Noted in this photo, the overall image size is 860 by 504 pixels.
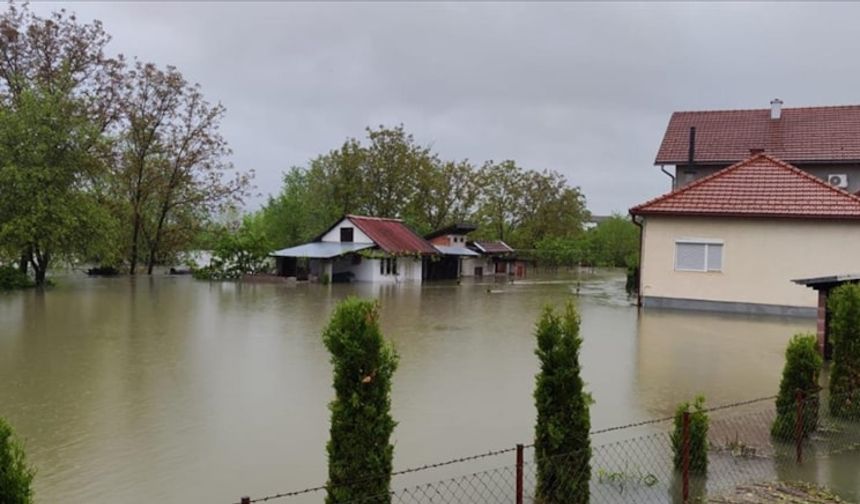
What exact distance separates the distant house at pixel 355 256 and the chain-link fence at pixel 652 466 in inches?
1083

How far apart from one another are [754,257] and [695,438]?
15993 mm

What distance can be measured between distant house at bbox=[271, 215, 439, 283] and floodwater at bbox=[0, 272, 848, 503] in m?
14.9

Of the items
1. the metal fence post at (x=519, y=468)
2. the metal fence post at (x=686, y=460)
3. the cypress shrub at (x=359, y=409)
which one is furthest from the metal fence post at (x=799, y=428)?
the cypress shrub at (x=359, y=409)

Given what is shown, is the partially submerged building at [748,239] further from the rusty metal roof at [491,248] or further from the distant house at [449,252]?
the rusty metal roof at [491,248]

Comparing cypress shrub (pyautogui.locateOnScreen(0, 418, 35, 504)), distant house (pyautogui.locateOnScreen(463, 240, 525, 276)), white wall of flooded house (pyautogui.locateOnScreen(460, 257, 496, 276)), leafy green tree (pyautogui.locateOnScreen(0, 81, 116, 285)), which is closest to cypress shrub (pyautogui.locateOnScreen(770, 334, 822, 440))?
cypress shrub (pyautogui.locateOnScreen(0, 418, 35, 504))

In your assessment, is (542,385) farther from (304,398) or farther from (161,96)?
(161,96)

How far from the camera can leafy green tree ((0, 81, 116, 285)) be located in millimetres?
24562

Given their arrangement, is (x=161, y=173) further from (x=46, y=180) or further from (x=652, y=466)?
(x=652, y=466)

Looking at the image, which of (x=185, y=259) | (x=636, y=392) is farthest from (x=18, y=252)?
(x=636, y=392)

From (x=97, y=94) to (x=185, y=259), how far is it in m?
10.3

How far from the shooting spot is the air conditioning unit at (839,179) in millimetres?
27344

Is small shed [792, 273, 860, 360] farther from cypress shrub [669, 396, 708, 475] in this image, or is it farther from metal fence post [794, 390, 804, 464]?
cypress shrub [669, 396, 708, 475]

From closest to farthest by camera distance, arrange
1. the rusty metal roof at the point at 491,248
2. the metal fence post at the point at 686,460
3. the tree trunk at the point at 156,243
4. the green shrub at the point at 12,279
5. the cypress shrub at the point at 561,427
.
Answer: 1. the cypress shrub at the point at 561,427
2. the metal fence post at the point at 686,460
3. the green shrub at the point at 12,279
4. the tree trunk at the point at 156,243
5. the rusty metal roof at the point at 491,248

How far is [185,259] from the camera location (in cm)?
3981
